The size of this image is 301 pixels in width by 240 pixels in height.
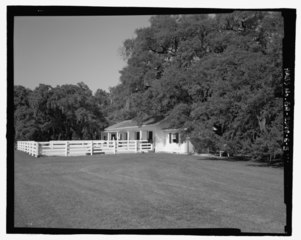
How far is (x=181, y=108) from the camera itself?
18281 mm

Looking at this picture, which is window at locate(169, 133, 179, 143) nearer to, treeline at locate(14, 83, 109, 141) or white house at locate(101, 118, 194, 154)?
white house at locate(101, 118, 194, 154)

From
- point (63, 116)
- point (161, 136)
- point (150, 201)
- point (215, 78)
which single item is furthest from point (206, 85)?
point (63, 116)

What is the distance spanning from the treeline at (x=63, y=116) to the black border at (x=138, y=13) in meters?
19.3

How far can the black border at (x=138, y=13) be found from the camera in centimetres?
536

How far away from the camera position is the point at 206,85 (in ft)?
51.0

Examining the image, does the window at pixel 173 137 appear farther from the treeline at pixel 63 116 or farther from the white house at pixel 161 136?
the treeline at pixel 63 116

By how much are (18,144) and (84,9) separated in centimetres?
1756

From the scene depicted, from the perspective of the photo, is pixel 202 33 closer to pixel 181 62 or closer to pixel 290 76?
pixel 181 62

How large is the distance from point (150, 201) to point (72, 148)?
1332 centimetres

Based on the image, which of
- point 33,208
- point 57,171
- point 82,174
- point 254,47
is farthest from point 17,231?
point 254,47

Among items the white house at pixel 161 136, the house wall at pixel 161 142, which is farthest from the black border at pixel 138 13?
the house wall at pixel 161 142

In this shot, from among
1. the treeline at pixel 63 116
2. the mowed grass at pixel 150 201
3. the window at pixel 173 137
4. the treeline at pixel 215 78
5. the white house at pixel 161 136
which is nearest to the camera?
the mowed grass at pixel 150 201

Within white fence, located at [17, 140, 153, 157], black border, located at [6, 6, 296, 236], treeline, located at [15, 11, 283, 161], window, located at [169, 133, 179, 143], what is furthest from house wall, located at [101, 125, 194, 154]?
black border, located at [6, 6, 296, 236]

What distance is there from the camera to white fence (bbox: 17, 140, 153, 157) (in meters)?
18.5
